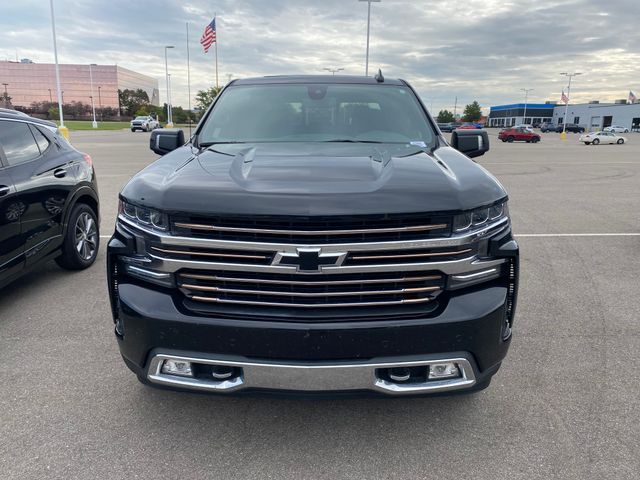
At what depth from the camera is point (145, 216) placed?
249 centimetres

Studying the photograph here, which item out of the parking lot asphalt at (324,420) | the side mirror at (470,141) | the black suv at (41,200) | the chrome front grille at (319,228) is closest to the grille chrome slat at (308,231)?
the chrome front grille at (319,228)

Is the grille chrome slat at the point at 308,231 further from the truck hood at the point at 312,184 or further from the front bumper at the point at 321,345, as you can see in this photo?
the front bumper at the point at 321,345

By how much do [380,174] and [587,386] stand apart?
1944 millimetres

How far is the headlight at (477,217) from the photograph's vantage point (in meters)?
2.38

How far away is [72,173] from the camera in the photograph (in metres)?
5.39

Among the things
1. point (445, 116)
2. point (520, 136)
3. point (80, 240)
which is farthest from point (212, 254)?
point (445, 116)

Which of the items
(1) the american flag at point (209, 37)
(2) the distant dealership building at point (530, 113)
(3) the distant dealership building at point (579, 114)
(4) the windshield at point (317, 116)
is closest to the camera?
(4) the windshield at point (317, 116)

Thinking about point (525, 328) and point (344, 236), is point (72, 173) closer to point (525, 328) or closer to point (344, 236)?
point (344, 236)

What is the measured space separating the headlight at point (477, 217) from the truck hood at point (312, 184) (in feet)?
0.13

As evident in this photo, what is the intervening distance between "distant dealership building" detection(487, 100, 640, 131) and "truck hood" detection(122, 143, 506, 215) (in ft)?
390

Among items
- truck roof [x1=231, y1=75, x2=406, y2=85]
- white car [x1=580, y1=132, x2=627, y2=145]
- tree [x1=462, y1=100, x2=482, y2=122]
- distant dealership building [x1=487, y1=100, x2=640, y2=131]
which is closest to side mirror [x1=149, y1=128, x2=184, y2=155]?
truck roof [x1=231, y1=75, x2=406, y2=85]

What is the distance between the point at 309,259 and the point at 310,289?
154 millimetres

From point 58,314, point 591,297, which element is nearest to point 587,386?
point 591,297

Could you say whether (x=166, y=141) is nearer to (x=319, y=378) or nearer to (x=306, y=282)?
(x=306, y=282)
